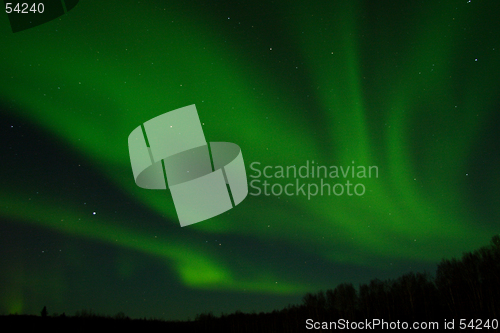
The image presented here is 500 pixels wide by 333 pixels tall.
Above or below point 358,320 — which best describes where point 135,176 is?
above

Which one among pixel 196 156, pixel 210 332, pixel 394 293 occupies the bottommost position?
pixel 210 332

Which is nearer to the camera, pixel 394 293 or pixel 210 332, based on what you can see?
pixel 394 293

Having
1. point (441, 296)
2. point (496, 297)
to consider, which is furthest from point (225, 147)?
point (441, 296)

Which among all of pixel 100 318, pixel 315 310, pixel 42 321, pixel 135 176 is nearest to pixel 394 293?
pixel 315 310

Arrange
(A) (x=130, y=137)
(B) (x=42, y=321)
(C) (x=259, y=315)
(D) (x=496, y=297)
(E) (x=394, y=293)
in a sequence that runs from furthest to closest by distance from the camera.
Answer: (C) (x=259, y=315) < (B) (x=42, y=321) < (E) (x=394, y=293) < (D) (x=496, y=297) < (A) (x=130, y=137)

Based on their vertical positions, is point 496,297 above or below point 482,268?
below

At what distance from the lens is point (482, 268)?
31797mm

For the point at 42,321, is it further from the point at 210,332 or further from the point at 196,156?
the point at 196,156

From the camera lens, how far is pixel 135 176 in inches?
535

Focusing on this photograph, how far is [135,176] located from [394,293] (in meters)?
37.3

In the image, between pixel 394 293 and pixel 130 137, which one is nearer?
pixel 130 137

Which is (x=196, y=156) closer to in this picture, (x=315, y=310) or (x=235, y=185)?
(x=235, y=185)

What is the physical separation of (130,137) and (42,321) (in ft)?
177

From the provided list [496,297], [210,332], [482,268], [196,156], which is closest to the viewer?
[196,156]
